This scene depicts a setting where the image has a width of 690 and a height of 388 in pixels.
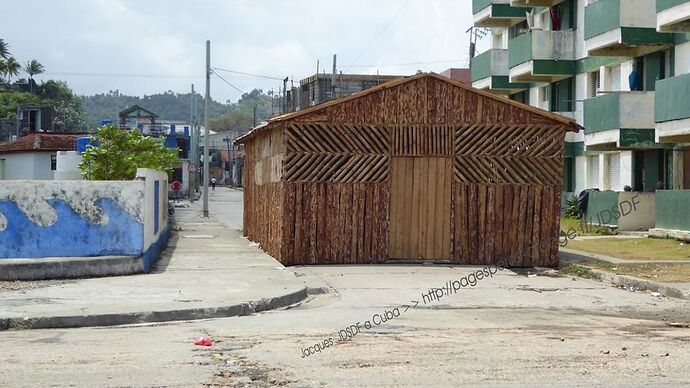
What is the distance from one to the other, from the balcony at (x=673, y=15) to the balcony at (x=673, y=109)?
1398 millimetres

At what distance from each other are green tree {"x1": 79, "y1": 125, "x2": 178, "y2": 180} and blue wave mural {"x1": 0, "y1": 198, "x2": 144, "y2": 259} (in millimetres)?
10750

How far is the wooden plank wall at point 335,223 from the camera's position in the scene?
21781mm

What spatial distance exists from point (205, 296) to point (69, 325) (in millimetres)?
2895

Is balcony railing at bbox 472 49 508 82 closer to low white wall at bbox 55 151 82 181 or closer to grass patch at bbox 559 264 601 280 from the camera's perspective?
low white wall at bbox 55 151 82 181

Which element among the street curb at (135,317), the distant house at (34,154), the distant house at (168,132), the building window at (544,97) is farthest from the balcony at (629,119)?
the distant house at (168,132)

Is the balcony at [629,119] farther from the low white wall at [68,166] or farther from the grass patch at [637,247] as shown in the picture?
the low white wall at [68,166]

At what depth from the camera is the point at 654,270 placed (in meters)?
20.6

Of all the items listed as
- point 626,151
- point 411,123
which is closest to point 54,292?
point 411,123

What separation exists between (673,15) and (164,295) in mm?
16109

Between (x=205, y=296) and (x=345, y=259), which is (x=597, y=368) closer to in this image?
(x=205, y=296)

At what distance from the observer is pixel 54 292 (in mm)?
16250

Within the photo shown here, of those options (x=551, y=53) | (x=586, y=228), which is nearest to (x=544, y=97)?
(x=551, y=53)

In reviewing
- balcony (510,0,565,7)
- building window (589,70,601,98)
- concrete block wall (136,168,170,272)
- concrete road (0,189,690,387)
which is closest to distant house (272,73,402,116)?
balcony (510,0,565,7)

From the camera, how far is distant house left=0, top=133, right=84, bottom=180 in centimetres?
6438
